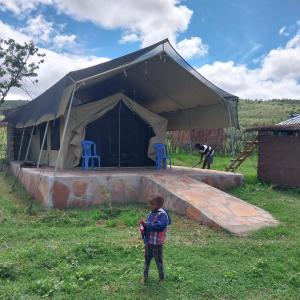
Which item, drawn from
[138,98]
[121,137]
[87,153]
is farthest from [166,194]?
[138,98]

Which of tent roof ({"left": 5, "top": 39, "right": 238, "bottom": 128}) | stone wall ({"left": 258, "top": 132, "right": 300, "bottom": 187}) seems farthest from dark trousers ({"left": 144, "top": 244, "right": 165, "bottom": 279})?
stone wall ({"left": 258, "top": 132, "right": 300, "bottom": 187})

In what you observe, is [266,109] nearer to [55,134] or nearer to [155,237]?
[55,134]

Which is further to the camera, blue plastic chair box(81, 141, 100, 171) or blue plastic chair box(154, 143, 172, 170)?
blue plastic chair box(154, 143, 172, 170)

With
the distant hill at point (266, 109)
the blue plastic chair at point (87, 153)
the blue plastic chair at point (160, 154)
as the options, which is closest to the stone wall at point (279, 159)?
the blue plastic chair at point (160, 154)

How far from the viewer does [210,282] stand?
4645 millimetres

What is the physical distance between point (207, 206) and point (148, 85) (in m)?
5.35

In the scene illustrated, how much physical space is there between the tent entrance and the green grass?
4092 mm

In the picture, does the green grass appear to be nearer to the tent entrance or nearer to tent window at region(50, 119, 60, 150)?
the tent entrance

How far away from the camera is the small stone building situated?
11258 mm

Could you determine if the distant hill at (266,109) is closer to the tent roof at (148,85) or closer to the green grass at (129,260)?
the tent roof at (148,85)

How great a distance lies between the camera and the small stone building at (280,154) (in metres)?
11.3

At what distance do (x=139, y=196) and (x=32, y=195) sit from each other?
2706 millimetres

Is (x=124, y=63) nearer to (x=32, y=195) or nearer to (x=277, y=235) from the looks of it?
(x=32, y=195)

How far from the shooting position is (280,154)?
11.7 metres
